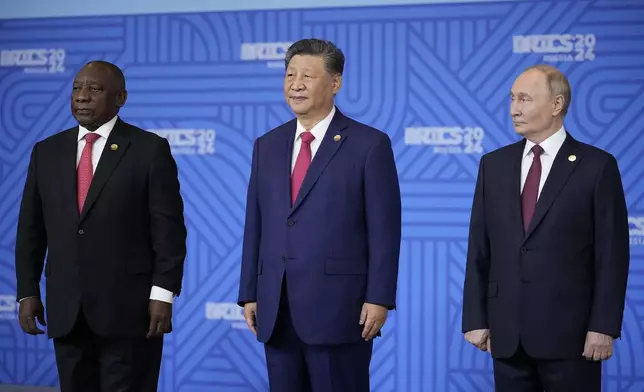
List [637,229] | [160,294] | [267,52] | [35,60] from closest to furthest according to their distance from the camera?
[160,294] < [637,229] < [267,52] < [35,60]

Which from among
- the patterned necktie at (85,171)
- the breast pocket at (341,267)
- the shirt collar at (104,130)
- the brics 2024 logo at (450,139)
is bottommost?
the breast pocket at (341,267)

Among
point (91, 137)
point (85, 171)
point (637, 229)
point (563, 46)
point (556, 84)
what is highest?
point (563, 46)

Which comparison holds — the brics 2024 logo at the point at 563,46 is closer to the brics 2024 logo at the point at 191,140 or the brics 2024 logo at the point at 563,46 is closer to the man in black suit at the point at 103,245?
the brics 2024 logo at the point at 191,140

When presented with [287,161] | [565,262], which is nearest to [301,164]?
[287,161]

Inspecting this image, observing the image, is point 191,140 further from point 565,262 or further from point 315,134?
point 565,262

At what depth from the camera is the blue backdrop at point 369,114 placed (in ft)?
14.7

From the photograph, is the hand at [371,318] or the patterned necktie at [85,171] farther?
the patterned necktie at [85,171]

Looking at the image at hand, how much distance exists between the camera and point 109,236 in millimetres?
2818

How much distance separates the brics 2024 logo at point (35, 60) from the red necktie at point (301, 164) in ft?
8.99

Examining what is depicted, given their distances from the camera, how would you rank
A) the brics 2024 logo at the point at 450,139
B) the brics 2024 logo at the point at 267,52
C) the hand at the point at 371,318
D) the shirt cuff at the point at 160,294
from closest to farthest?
1. the hand at the point at 371,318
2. the shirt cuff at the point at 160,294
3. the brics 2024 logo at the point at 450,139
4. the brics 2024 logo at the point at 267,52

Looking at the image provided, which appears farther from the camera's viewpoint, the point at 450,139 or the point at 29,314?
the point at 450,139

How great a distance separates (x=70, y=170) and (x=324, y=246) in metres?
0.84

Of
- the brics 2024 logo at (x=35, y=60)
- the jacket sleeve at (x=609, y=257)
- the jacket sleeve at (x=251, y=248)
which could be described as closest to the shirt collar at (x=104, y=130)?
the jacket sleeve at (x=251, y=248)

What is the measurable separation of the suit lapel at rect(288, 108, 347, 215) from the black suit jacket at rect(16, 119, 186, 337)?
1.46 ft
